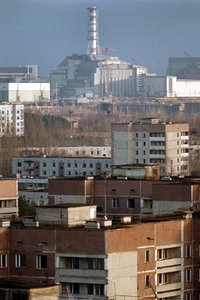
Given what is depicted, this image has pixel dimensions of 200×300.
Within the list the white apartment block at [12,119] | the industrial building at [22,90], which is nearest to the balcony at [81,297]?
the white apartment block at [12,119]

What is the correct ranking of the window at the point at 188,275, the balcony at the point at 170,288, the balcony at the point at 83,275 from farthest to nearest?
the window at the point at 188,275
the balcony at the point at 170,288
the balcony at the point at 83,275

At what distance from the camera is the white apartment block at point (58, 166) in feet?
126

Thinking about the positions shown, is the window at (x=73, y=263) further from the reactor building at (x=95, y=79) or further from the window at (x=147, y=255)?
the reactor building at (x=95, y=79)

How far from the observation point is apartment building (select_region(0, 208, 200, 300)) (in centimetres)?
1612

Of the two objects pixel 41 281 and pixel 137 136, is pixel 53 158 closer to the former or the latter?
pixel 137 136

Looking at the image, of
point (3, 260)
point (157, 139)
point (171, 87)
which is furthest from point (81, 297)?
point (171, 87)

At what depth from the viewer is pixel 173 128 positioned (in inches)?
1588

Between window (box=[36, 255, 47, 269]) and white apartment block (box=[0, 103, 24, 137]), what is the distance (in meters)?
37.8

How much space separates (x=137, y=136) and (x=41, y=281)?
24.0m

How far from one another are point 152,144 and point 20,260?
76.9ft

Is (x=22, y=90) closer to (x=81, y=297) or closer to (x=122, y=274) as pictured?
(x=122, y=274)

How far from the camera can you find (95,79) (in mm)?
120250

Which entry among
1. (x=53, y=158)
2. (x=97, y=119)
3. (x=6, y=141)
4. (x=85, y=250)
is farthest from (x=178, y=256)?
(x=97, y=119)

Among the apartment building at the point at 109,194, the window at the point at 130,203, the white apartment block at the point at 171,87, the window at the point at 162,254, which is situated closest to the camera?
the window at the point at 162,254
